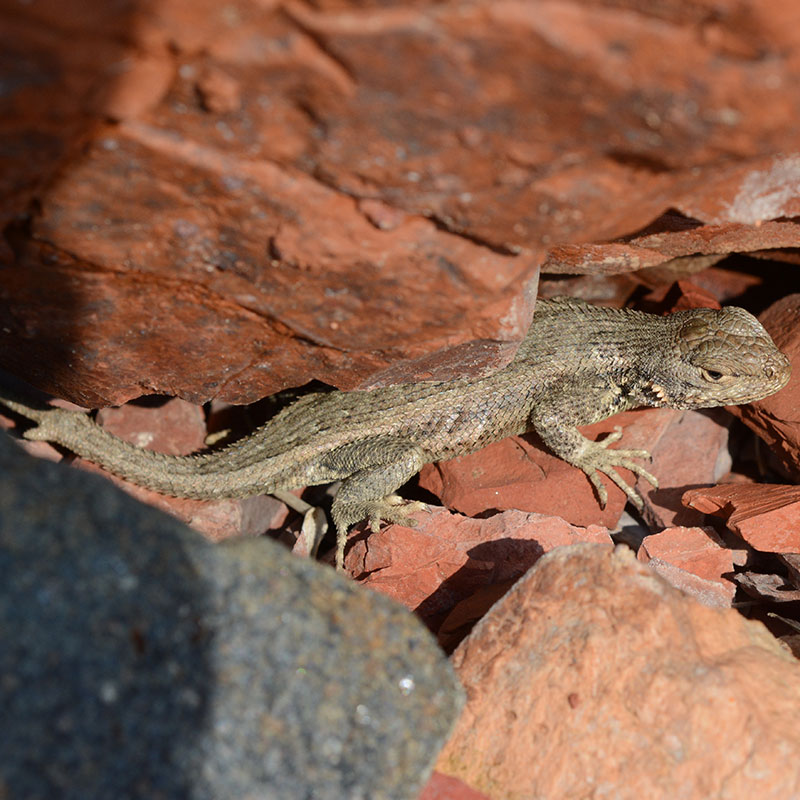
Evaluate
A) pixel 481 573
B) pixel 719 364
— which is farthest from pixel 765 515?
pixel 481 573

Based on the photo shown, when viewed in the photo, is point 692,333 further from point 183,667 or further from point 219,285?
point 183,667

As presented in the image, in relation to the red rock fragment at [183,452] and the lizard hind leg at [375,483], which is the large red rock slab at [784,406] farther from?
the red rock fragment at [183,452]

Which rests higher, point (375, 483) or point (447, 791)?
point (447, 791)

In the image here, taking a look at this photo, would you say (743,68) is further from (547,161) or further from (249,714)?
(249,714)

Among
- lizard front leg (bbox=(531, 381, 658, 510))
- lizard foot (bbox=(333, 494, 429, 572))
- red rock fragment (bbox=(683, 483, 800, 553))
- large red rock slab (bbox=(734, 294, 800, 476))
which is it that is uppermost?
large red rock slab (bbox=(734, 294, 800, 476))

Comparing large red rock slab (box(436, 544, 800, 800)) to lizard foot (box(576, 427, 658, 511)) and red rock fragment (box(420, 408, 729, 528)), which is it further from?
lizard foot (box(576, 427, 658, 511))

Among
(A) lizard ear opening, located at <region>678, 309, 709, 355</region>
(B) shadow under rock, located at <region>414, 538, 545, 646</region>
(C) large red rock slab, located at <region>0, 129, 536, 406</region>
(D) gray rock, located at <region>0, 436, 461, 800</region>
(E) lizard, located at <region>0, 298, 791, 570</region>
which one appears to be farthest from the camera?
(A) lizard ear opening, located at <region>678, 309, 709, 355</region>

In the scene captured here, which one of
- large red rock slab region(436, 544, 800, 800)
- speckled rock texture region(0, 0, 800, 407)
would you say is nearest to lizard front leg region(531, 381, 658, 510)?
speckled rock texture region(0, 0, 800, 407)
